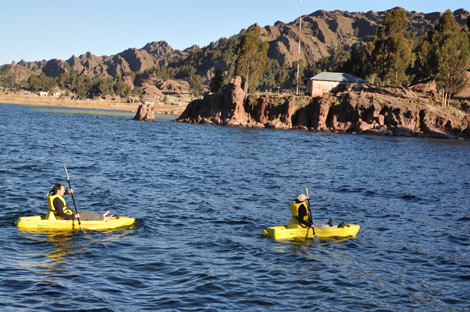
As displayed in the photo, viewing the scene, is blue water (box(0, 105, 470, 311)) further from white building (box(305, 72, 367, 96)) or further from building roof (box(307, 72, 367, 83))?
building roof (box(307, 72, 367, 83))

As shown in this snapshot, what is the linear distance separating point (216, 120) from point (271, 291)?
10255 centimetres

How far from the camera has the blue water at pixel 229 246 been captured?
41.0ft

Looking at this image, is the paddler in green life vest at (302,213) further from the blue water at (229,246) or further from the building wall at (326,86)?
the building wall at (326,86)

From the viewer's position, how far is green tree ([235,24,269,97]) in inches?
4904

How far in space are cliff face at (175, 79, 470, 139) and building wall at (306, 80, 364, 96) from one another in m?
5.49

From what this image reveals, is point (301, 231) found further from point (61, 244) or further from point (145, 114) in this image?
point (145, 114)

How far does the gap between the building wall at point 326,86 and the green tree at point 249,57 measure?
16781 mm

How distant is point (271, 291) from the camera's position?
13.1 m

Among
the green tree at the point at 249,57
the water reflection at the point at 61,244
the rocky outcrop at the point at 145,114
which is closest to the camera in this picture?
the water reflection at the point at 61,244

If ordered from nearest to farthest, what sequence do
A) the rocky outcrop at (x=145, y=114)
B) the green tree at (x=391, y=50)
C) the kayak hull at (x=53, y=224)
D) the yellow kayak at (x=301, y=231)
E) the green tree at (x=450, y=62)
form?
the kayak hull at (x=53, y=224) → the yellow kayak at (x=301, y=231) → the green tree at (x=450, y=62) → the green tree at (x=391, y=50) → the rocky outcrop at (x=145, y=114)

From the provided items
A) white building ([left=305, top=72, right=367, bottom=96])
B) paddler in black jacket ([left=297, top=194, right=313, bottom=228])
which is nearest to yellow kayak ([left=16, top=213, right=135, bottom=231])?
paddler in black jacket ([left=297, top=194, right=313, bottom=228])

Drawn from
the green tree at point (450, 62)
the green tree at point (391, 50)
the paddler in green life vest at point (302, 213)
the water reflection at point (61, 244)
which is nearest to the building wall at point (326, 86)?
the green tree at point (391, 50)

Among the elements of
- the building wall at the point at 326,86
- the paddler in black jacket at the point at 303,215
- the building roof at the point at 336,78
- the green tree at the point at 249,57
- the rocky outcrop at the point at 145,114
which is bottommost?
the paddler in black jacket at the point at 303,215

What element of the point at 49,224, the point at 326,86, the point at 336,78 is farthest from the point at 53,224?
the point at 336,78
